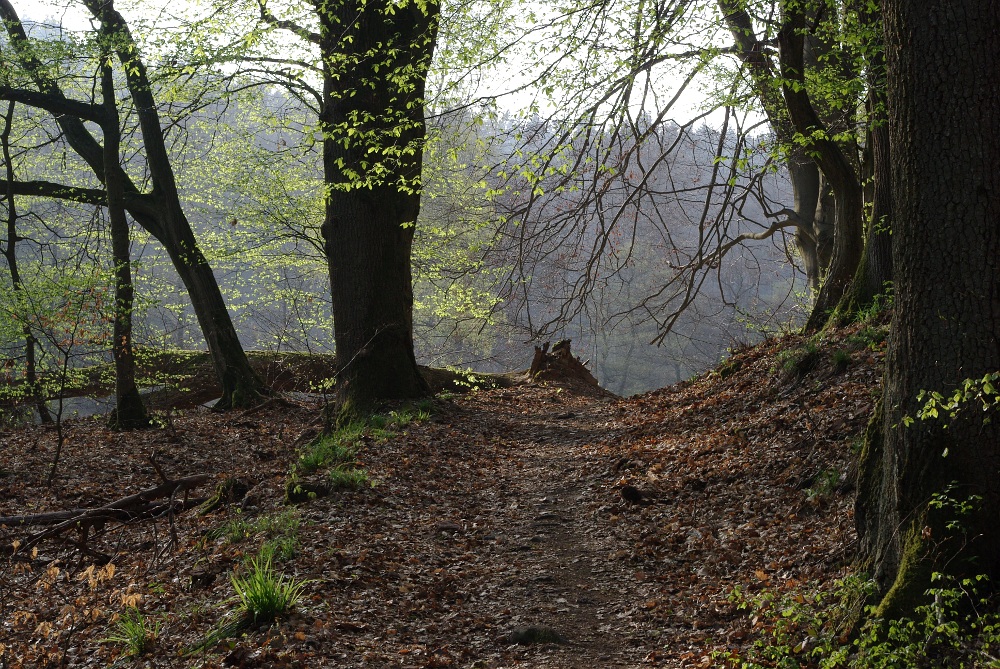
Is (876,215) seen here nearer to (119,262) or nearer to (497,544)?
(497,544)

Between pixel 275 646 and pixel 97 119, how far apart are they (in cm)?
1132

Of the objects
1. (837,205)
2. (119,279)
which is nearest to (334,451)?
(119,279)

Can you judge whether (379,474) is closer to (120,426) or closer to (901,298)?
(901,298)

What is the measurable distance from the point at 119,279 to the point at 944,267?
1166cm

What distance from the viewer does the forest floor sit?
4.54 meters

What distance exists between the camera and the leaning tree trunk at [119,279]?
1187 cm

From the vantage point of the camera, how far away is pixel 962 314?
3486 mm

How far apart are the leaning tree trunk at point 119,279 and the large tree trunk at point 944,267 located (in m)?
11.3

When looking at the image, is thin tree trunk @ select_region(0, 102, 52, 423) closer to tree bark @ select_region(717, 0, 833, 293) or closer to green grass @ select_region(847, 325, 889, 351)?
tree bark @ select_region(717, 0, 833, 293)

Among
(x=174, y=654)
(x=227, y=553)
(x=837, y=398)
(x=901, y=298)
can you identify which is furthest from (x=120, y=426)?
(x=901, y=298)

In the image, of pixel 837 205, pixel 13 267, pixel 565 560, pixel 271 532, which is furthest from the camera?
pixel 13 267

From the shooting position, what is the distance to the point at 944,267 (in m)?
3.52

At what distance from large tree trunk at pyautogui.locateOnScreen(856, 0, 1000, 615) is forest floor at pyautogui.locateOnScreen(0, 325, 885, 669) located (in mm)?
1022

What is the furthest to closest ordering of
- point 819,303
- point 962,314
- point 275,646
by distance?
point 819,303 → point 275,646 → point 962,314
